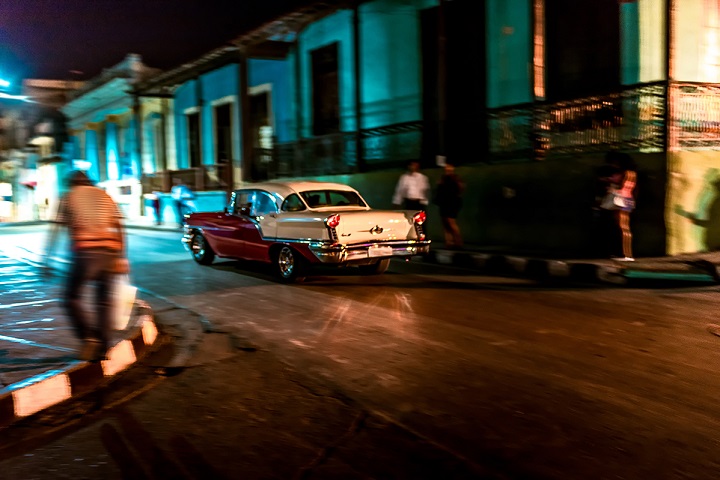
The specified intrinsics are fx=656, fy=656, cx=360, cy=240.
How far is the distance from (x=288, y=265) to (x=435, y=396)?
5.84 meters

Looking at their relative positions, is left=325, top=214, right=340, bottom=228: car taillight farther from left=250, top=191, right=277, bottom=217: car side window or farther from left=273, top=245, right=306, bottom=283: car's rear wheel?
left=250, top=191, right=277, bottom=217: car side window

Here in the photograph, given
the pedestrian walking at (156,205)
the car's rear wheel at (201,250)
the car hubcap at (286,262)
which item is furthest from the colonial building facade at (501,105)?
the car's rear wheel at (201,250)

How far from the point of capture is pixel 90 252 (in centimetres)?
529

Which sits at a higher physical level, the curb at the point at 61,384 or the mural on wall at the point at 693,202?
the mural on wall at the point at 693,202

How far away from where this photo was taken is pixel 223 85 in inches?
1049

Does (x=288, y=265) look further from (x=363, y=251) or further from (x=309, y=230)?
(x=363, y=251)

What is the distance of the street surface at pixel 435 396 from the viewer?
368 centimetres

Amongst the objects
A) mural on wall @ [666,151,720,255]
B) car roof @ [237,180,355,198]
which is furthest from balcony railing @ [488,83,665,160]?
car roof @ [237,180,355,198]

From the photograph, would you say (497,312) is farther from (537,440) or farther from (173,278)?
(173,278)

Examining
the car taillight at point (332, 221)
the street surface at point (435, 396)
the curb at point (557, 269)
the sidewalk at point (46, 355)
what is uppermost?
the car taillight at point (332, 221)

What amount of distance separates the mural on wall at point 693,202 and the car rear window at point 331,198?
5.25m

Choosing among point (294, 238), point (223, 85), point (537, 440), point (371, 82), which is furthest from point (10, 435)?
point (223, 85)

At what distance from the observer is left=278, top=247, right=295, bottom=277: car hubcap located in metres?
10.2

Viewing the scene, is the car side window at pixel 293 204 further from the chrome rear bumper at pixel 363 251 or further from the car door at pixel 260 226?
the chrome rear bumper at pixel 363 251
